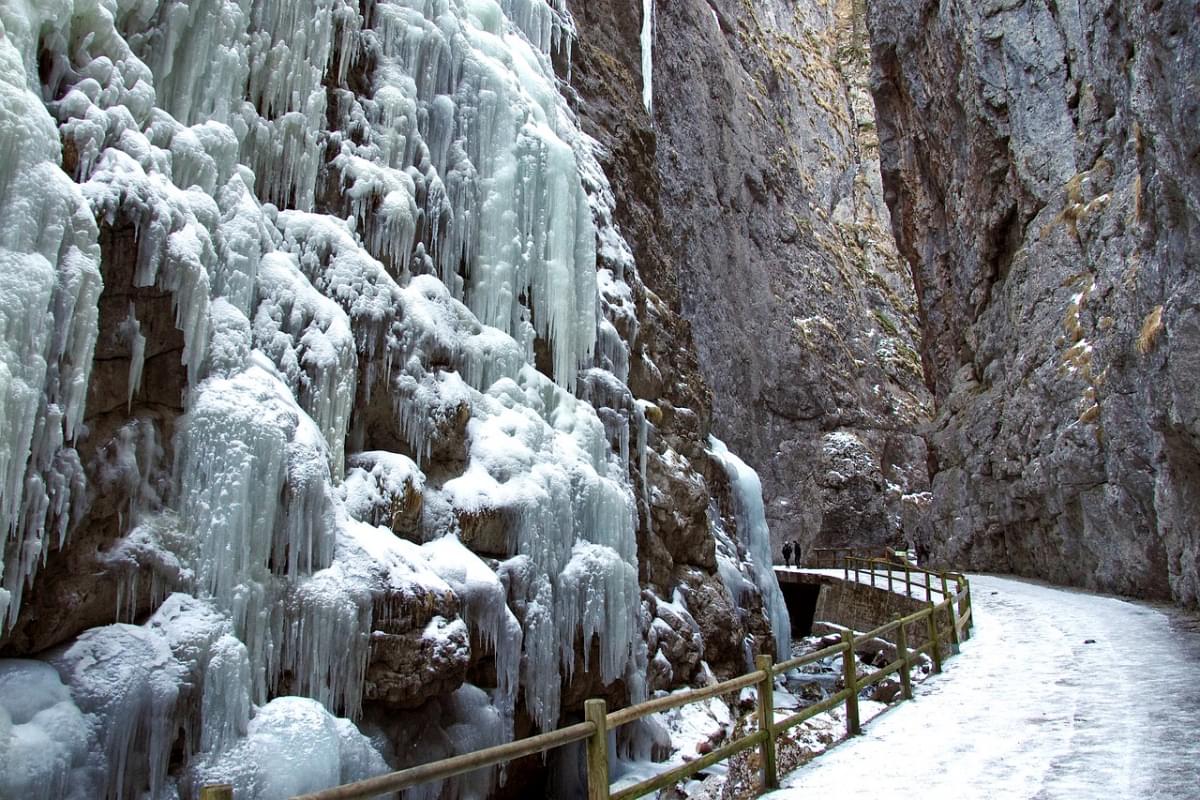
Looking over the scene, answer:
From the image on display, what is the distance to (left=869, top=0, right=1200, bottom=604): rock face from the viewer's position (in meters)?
12.4

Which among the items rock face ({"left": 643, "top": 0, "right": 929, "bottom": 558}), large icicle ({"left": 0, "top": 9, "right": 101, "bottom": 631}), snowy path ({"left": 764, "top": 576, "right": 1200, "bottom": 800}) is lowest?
snowy path ({"left": 764, "top": 576, "right": 1200, "bottom": 800})

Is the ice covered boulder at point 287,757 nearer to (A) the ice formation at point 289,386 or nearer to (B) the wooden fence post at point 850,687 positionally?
(A) the ice formation at point 289,386

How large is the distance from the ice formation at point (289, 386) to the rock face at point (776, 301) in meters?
22.9

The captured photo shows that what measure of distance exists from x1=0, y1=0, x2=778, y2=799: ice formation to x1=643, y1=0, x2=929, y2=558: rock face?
2289cm

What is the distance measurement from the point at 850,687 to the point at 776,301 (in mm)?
35594

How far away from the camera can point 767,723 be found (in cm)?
658

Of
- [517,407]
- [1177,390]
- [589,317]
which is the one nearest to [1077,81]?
[1177,390]

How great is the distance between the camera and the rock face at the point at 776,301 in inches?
1458

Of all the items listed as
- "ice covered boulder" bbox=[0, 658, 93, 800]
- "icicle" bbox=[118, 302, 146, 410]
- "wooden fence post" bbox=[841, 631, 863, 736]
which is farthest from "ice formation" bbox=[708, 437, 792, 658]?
"ice covered boulder" bbox=[0, 658, 93, 800]

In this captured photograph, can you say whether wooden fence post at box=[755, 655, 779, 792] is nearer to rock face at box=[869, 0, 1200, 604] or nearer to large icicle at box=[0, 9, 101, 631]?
large icicle at box=[0, 9, 101, 631]

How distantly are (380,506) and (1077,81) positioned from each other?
2532 centimetres

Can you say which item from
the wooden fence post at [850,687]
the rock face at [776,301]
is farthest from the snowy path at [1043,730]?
the rock face at [776,301]

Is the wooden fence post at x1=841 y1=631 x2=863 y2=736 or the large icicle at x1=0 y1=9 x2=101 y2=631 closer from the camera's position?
the large icicle at x1=0 y1=9 x2=101 y2=631

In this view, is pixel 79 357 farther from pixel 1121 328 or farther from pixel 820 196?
pixel 820 196
